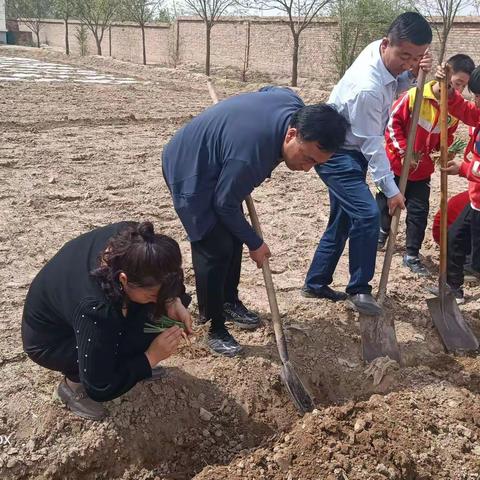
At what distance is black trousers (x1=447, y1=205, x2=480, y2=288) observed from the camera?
3.62 metres

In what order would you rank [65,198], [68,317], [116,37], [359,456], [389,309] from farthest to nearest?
[116,37], [65,198], [389,309], [359,456], [68,317]

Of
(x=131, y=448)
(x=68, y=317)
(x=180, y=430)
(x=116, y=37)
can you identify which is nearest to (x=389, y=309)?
(x=180, y=430)

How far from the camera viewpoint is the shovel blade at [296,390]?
106 inches

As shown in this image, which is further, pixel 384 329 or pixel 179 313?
pixel 384 329

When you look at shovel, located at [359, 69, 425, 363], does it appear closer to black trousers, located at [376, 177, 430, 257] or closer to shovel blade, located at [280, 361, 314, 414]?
shovel blade, located at [280, 361, 314, 414]

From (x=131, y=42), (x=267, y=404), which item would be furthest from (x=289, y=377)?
(x=131, y=42)

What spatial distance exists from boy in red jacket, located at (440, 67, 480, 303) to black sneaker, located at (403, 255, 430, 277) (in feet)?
0.95

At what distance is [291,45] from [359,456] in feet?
64.2

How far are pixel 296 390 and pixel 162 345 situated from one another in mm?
859

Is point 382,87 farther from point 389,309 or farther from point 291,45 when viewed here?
point 291,45

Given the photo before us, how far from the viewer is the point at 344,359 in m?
3.12

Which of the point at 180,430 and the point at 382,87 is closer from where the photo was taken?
the point at 180,430

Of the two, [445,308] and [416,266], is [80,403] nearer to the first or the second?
[445,308]

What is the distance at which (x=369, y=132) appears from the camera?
118 inches
